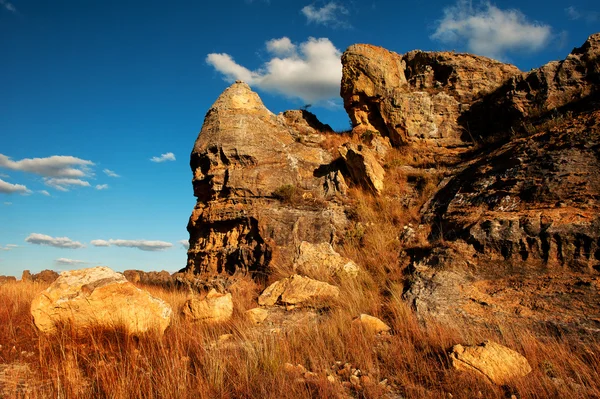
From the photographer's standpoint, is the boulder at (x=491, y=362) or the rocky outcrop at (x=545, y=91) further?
the rocky outcrop at (x=545, y=91)

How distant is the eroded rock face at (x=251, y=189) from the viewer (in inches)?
356

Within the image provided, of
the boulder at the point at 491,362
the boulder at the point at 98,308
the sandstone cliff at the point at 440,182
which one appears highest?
the sandstone cliff at the point at 440,182

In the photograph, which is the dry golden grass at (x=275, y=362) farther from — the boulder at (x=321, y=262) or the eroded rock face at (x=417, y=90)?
the eroded rock face at (x=417, y=90)

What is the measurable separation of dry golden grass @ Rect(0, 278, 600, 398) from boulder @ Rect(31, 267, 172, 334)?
143mm

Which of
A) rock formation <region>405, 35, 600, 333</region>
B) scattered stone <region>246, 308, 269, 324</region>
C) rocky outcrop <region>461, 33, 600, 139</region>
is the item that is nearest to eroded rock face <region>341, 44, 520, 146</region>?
rocky outcrop <region>461, 33, 600, 139</region>

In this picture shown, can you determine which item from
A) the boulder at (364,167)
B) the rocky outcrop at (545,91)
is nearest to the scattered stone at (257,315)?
the boulder at (364,167)

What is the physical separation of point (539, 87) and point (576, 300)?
699 centimetres

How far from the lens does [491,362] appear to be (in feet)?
10.7

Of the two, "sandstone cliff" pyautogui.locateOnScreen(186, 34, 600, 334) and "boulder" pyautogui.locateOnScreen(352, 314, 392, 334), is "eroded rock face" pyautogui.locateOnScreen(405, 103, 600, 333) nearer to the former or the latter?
"sandstone cliff" pyautogui.locateOnScreen(186, 34, 600, 334)

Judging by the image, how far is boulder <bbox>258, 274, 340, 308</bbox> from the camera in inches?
244

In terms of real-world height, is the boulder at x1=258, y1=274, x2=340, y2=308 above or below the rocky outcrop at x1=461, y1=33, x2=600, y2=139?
below

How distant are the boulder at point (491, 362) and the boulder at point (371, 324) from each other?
1.29 meters

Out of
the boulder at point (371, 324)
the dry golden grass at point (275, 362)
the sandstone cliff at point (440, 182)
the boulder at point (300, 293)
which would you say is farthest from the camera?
the boulder at point (300, 293)

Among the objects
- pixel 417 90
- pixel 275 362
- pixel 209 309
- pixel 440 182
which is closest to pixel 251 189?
pixel 209 309
